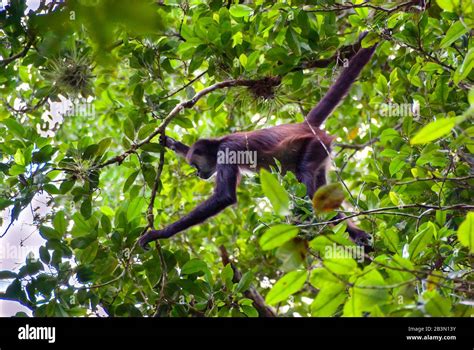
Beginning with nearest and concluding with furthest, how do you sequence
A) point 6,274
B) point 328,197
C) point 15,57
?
point 328,197 → point 6,274 → point 15,57

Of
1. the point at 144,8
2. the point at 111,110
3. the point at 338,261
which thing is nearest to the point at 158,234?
the point at 111,110

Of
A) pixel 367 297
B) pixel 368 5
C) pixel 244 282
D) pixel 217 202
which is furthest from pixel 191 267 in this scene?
pixel 368 5

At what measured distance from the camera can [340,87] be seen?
5328 mm

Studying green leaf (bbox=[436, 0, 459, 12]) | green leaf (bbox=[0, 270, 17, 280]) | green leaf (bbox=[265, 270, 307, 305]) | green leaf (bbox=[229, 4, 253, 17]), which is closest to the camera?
green leaf (bbox=[265, 270, 307, 305])

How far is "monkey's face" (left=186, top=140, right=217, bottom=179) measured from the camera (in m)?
6.04

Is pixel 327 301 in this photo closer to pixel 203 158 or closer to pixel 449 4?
pixel 449 4

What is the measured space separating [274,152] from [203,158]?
0.77 m

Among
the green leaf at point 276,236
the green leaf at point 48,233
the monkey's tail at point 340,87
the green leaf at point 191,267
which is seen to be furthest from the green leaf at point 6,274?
the monkey's tail at point 340,87

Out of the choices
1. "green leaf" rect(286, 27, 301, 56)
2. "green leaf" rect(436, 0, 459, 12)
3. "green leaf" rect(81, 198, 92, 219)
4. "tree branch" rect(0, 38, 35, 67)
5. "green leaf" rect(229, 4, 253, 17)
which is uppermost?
"green leaf" rect(229, 4, 253, 17)

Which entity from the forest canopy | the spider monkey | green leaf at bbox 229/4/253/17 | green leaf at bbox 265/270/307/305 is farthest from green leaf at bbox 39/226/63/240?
green leaf at bbox 265/270/307/305

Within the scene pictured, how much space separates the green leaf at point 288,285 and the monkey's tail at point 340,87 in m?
3.35

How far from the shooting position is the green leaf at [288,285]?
214 cm

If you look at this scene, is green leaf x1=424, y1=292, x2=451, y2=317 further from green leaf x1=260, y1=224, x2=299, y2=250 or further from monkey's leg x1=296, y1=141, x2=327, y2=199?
monkey's leg x1=296, y1=141, x2=327, y2=199

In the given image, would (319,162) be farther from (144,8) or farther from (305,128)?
(144,8)
